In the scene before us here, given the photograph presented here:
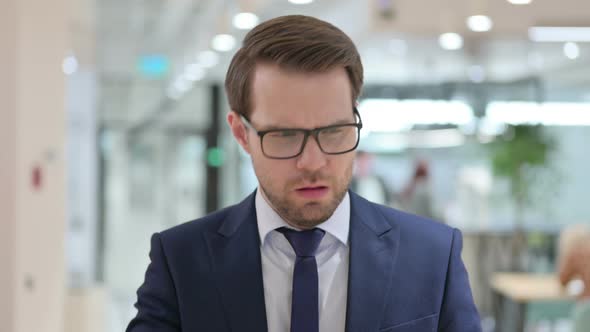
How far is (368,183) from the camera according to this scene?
10.4 m

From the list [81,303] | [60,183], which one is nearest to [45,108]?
[60,183]

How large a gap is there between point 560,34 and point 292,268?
815 centimetres

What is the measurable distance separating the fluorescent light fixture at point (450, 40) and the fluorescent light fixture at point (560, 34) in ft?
2.38

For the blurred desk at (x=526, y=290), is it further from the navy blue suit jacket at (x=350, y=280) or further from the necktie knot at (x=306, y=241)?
the necktie knot at (x=306, y=241)

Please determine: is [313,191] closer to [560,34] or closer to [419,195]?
[560,34]

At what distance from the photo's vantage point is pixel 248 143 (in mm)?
1705

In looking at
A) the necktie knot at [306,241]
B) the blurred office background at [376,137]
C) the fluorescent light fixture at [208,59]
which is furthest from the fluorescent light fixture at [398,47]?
the necktie knot at [306,241]

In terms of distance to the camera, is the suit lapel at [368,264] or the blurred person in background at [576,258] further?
the blurred person in background at [576,258]

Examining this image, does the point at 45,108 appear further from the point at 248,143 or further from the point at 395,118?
the point at 395,118

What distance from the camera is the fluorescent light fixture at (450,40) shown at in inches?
330

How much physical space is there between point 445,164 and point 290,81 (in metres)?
9.95

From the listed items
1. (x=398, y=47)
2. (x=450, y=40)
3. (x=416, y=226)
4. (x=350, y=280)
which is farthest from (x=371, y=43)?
(x=350, y=280)

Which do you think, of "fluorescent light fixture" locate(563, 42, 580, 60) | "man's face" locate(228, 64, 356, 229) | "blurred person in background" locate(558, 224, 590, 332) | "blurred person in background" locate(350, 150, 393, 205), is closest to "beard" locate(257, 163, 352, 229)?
"man's face" locate(228, 64, 356, 229)

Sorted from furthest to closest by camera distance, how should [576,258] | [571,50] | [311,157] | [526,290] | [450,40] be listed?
1. [571,50]
2. [450,40]
3. [526,290]
4. [576,258]
5. [311,157]
